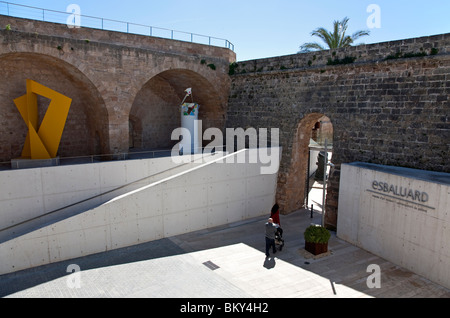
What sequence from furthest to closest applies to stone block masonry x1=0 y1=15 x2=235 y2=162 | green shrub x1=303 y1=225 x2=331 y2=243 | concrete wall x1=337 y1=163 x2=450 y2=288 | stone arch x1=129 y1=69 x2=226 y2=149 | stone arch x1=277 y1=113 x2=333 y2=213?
stone arch x1=129 y1=69 x2=226 y2=149
stone arch x1=277 y1=113 x2=333 y2=213
stone block masonry x1=0 y1=15 x2=235 y2=162
green shrub x1=303 y1=225 x2=331 y2=243
concrete wall x1=337 y1=163 x2=450 y2=288

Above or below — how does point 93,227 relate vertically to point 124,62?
below

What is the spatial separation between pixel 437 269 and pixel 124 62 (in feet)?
40.8

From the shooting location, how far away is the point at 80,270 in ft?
30.2

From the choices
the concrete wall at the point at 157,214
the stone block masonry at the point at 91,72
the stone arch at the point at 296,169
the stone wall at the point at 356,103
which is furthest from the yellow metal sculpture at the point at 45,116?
the stone arch at the point at 296,169

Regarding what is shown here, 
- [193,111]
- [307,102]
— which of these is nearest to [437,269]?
[307,102]

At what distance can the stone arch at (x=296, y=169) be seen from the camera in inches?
566

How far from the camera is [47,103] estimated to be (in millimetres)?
13891

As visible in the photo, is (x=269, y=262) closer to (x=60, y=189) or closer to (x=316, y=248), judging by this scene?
(x=316, y=248)

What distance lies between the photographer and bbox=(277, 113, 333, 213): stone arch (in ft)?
47.1

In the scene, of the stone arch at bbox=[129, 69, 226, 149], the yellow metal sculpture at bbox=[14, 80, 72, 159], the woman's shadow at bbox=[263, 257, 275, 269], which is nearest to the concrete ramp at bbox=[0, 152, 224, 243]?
the yellow metal sculpture at bbox=[14, 80, 72, 159]

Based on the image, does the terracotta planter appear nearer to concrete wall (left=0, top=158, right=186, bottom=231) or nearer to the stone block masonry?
concrete wall (left=0, top=158, right=186, bottom=231)

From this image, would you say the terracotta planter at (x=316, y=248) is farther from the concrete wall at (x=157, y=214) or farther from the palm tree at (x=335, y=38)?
the palm tree at (x=335, y=38)
